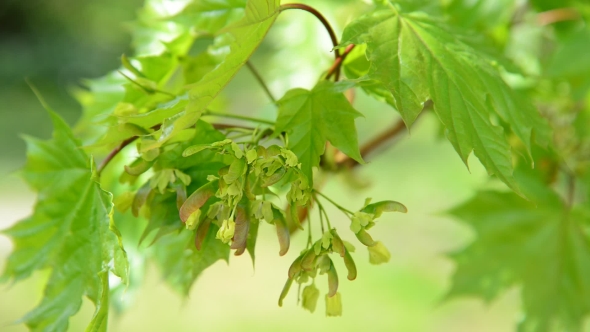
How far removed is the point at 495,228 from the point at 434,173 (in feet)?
5.84

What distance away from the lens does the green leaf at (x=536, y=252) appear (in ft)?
2.00

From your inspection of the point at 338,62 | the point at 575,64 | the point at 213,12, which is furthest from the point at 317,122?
the point at 575,64

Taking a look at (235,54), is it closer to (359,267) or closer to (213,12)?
(213,12)

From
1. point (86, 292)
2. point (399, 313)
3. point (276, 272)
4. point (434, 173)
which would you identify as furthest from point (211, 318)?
point (86, 292)

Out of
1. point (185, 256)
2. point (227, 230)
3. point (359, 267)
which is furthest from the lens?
point (359, 267)

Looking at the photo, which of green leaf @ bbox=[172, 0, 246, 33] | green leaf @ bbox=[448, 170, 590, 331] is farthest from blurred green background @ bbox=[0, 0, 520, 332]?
green leaf @ bbox=[172, 0, 246, 33]

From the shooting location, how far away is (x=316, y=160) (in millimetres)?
316

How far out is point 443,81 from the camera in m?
0.33

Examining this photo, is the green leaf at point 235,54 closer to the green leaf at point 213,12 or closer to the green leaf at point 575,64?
the green leaf at point 213,12

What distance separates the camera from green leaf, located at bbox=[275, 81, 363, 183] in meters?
0.32

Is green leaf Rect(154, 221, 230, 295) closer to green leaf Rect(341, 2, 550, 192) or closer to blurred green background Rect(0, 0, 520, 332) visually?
green leaf Rect(341, 2, 550, 192)

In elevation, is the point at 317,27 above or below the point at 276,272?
above

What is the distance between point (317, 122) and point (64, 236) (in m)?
0.18

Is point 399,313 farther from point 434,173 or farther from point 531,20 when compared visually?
point 531,20
